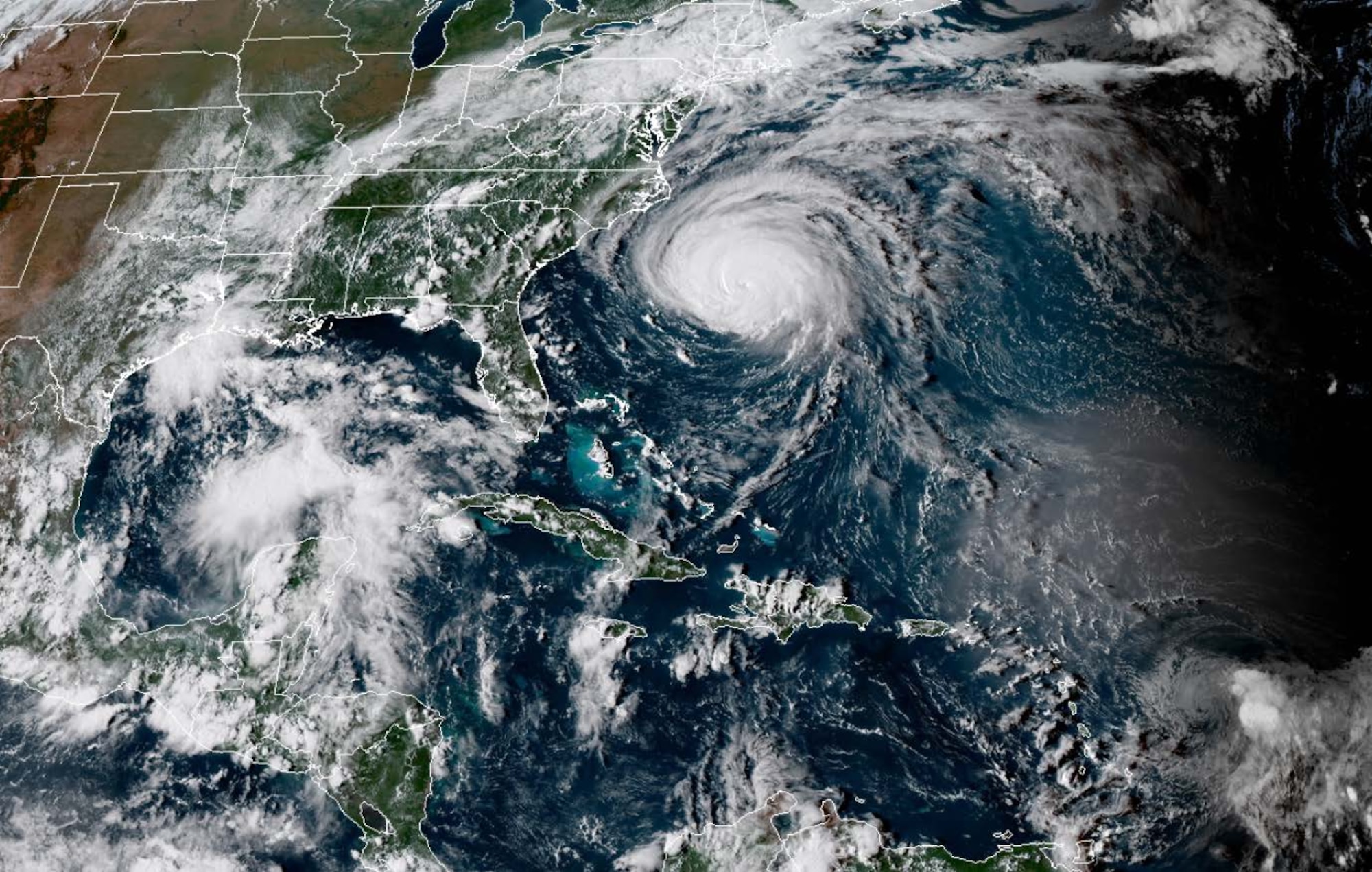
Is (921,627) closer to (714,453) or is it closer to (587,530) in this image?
(714,453)

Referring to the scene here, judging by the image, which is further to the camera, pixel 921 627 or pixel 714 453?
pixel 714 453

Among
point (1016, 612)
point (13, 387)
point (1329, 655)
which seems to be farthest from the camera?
point (13, 387)

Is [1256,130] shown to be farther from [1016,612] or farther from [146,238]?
[146,238]

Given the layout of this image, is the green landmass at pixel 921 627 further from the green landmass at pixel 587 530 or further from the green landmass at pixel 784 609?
the green landmass at pixel 587 530

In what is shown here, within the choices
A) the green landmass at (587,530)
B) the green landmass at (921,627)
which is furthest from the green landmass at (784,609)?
the green landmass at (587,530)

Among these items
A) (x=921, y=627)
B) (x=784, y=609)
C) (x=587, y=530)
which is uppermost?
(x=587, y=530)

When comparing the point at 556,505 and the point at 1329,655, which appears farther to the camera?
the point at 556,505

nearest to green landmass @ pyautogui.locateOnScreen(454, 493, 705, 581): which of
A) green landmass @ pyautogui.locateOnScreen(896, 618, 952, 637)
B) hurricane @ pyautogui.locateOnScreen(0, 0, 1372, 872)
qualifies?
hurricane @ pyautogui.locateOnScreen(0, 0, 1372, 872)

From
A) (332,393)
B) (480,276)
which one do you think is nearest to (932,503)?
(480,276)

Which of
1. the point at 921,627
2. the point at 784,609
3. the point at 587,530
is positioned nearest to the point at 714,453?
the point at 587,530

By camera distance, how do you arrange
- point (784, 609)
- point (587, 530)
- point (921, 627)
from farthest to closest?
point (587, 530) < point (784, 609) < point (921, 627)

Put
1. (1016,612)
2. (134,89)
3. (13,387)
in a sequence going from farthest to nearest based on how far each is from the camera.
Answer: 1. (134,89)
2. (13,387)
3. (1016,612)
